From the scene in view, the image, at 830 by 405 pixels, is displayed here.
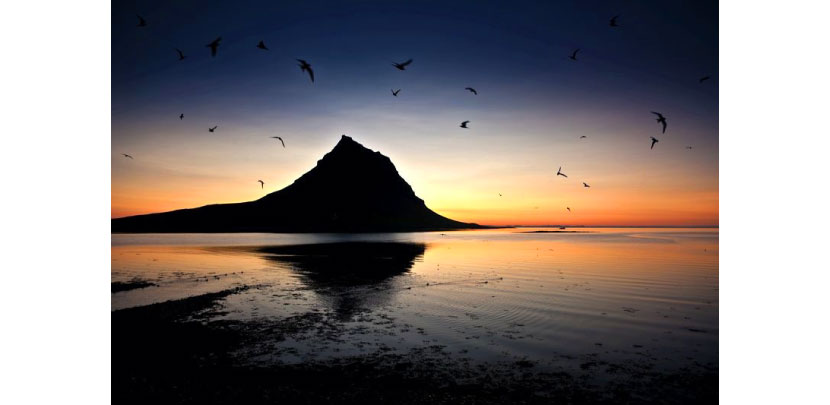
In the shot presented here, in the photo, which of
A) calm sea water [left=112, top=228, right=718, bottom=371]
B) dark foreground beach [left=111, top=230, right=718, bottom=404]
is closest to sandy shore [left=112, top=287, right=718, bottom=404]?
dark foreground beach [left=111, top=230, right=718, bottom=404]

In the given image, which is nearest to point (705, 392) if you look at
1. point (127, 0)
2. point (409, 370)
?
point (409, 370)

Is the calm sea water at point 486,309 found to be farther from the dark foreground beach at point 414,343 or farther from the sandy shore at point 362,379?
the sandy shore at point 362,379

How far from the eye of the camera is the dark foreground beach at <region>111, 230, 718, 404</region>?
256 inches

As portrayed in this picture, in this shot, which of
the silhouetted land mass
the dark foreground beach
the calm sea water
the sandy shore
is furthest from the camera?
the silhouetted land mass

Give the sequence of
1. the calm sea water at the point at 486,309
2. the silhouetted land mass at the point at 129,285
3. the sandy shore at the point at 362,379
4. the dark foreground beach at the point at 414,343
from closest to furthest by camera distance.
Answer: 1. the sandy shore at the point at 362,379
2. the dark foreground beach at the point at 414,343
3. the calm sea water at the point at 486,309
4. the silhouetted land mass at the point at 129,285

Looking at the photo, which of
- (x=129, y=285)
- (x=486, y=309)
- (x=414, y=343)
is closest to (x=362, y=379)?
(x=414, y=343)

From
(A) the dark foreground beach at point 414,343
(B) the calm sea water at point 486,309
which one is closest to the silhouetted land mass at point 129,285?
(A) the dark foreground beach at point 414,343

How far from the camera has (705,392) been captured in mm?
6695

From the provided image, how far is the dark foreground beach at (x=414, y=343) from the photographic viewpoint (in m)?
6.50

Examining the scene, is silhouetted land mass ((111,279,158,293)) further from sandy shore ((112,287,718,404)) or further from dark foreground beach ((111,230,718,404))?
sandy shore ((112,287,718,404))

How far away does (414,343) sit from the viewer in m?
8.88

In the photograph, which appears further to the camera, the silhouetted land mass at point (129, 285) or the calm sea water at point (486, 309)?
the silhouetted land mass at point (129, 285)
